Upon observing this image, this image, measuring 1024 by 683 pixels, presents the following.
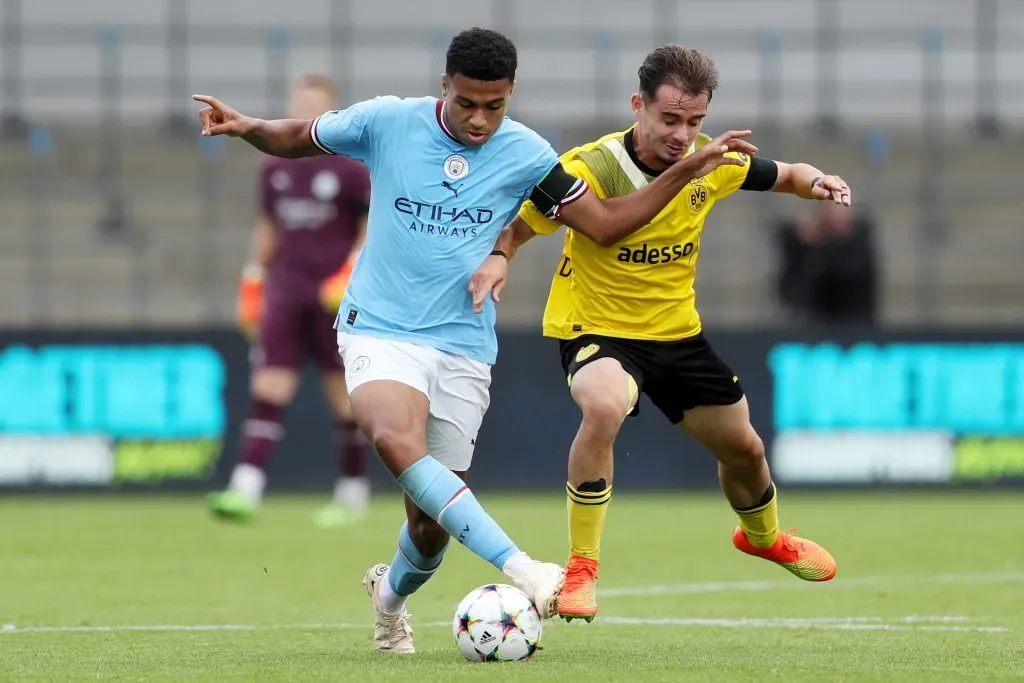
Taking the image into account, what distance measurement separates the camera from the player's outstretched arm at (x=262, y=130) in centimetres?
632

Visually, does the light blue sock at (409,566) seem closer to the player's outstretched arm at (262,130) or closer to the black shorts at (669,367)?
the black shorts at (669,367)

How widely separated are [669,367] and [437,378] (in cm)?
120

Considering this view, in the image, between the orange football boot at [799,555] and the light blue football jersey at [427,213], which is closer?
the light blue football jersey at [427,213]


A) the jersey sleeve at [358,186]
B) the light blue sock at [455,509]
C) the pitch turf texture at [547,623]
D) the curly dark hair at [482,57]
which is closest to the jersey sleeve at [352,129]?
the curly dark hair at [482,57]

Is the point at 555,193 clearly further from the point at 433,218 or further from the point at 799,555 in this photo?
the point at 799,555

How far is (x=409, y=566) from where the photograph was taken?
21.0 feet

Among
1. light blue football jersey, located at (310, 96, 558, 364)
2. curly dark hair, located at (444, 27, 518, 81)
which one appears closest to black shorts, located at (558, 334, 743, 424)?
light blue football jersey, located at (310, 96, 558, 364)

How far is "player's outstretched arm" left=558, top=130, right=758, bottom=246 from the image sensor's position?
646 cm

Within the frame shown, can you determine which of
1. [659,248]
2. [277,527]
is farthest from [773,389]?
[659,248]

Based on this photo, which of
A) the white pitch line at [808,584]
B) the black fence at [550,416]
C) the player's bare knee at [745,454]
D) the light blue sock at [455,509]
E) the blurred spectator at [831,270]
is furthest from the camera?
the blurred spectator at [831,270]

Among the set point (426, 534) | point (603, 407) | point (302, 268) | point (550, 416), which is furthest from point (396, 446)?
point (550, 416)

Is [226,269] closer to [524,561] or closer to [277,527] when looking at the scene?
[277,527]

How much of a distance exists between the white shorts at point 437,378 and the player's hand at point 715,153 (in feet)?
3.37

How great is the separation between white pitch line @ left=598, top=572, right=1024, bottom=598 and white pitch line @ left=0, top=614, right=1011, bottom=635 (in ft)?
3.49
